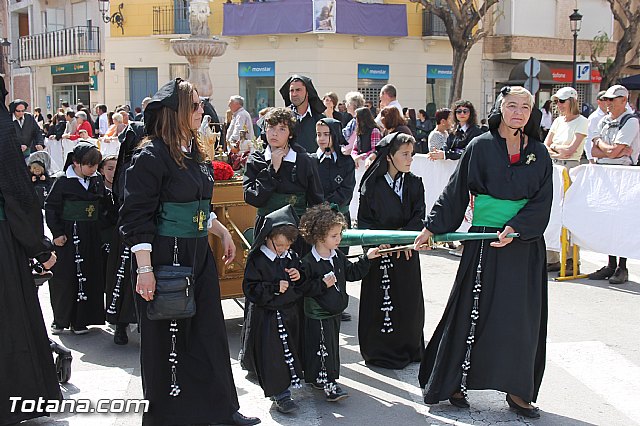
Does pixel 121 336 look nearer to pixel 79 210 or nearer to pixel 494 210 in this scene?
pixel 79 210

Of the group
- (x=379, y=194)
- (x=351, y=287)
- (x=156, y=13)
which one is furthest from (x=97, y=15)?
(x=379, y=194)

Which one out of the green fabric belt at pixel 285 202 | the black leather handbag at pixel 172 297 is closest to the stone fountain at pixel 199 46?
the green fabric belt at pixel 285 202

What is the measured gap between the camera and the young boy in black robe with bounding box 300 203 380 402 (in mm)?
5348

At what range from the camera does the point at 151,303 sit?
439cm

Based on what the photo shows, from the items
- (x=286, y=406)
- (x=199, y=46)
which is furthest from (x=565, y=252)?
(x=199, y=46)

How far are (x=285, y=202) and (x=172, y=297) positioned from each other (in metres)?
1.82

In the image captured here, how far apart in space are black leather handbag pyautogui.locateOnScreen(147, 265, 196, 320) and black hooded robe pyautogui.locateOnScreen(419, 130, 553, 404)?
1.71 meters

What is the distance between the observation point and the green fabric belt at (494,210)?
502 cm

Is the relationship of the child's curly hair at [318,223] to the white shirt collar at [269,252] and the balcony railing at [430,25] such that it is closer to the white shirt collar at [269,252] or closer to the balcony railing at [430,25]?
the white shirt collar at [269,252]

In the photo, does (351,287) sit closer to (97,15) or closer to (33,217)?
(33,217)

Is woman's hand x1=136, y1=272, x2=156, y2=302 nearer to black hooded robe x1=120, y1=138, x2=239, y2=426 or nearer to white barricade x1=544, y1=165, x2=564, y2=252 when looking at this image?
black hooded robe x1=120, y1=138, x2=239, y2=426

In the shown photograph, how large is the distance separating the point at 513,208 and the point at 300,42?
23241mm

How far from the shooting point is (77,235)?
7.11 meters

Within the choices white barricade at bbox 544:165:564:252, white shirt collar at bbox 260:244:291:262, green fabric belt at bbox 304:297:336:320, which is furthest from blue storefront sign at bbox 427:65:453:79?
white shirt collar at bbox 260:244:291:262
